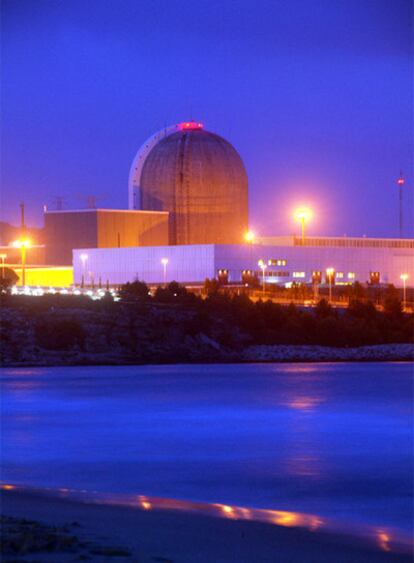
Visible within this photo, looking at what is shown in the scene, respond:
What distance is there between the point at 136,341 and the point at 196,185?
94.8 feet

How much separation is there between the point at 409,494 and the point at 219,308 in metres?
24.8

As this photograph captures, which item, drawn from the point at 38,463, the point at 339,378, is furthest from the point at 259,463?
the point at 339,378

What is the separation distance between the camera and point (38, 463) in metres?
11.7

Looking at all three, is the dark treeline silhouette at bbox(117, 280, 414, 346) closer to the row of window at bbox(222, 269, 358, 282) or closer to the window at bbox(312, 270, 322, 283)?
the row of window at bbox(222, 269, 358, 282)

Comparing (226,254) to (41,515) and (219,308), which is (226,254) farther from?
(41,515)

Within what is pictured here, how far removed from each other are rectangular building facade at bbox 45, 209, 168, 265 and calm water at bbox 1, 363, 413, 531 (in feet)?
113

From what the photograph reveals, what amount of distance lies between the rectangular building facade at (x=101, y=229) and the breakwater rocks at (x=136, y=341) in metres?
26.5

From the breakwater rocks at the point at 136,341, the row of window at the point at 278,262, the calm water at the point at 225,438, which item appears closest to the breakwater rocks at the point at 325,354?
the breakwater rocks at the point at 136,341

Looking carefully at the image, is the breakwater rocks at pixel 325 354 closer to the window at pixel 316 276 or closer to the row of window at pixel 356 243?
the window at pixel 316 276

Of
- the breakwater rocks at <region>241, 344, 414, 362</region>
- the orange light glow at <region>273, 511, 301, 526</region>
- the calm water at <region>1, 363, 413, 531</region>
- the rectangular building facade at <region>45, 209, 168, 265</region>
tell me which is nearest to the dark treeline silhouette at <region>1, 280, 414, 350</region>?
the breakwater rocks at <region>241, 344, 414, 362</region>

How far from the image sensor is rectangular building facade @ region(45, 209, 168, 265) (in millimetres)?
59719

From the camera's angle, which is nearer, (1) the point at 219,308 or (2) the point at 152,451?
(2) the point at 152,451

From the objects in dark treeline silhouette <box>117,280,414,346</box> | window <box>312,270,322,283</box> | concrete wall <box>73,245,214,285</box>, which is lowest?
dark treeline silhouette <box>117,280,414,346</box>

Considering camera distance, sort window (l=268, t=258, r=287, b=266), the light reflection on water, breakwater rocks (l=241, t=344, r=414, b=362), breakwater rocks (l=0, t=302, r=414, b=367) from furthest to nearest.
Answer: window (l=268, t=258, r=287, b=266) < breakwater rocks (l=241, t=344, r=414, b=362) < breakwater rocks (l=0, t=302, r=414, b=367) < the light reflection on water
